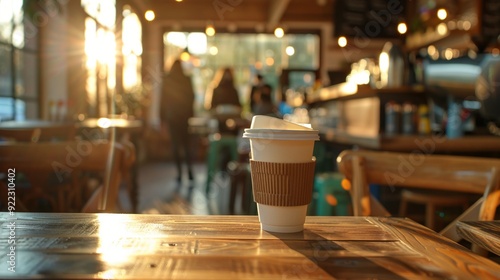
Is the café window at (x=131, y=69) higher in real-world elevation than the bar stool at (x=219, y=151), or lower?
higher

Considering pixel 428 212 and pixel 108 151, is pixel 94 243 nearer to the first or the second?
pixel 108 151

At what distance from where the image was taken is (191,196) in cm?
607

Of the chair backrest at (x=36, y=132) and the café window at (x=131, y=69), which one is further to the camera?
the café window at (x=131, y=69)

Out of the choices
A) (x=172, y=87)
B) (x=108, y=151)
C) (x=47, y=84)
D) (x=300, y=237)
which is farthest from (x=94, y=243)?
(x=172, y=87)

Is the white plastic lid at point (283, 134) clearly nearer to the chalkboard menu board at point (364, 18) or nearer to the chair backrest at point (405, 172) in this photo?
the chair backrest at point (405, 172)

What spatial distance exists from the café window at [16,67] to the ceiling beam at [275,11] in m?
3.89

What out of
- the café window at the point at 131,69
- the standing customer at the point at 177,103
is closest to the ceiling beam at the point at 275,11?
the standing customer at the point at 177,103

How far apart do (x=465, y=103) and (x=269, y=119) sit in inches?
122

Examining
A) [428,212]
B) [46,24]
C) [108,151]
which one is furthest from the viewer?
[46,24]

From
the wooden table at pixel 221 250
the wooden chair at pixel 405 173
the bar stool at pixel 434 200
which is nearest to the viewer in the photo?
the wooden table at pixel 221 250

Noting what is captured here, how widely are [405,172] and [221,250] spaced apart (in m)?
0.85

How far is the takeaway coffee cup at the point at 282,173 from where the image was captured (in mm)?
1070

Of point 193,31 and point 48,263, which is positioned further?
point 193,31

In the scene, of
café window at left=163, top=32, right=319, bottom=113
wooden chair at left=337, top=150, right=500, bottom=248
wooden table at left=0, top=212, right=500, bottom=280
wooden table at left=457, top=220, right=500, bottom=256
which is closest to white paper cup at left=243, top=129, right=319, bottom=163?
wooden table at left=0, top=212, right=500, bottom=280
